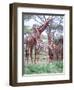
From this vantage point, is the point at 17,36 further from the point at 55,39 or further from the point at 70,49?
the point at 70,49

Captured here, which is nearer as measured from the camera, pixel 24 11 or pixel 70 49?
pixel 24 11

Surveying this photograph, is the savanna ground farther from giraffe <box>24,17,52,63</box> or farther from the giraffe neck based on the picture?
the giraffe neck

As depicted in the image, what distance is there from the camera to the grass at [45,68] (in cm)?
207

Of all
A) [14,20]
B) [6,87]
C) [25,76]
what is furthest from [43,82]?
[14,20]

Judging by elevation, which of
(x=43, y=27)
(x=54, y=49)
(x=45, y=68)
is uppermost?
(x=43, y=27)

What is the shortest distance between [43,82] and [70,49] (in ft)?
1.10

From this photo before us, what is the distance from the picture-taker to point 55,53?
7.06 ft

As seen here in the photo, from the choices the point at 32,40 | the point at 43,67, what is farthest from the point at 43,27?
the point at 43,67

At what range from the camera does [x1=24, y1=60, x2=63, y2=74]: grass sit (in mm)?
2074

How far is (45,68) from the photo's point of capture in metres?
2.12

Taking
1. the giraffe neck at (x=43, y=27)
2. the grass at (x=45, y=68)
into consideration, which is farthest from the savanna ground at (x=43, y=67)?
the giraffe neck at (x=43, y=27)

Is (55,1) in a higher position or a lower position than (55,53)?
higher

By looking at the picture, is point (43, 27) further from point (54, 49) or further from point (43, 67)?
point (43, 67)

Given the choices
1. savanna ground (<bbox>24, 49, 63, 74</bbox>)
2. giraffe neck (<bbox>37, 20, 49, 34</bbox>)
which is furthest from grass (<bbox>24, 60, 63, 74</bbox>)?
giraffe neck (<bbox>37, 20, 49, 34</bbox>)
